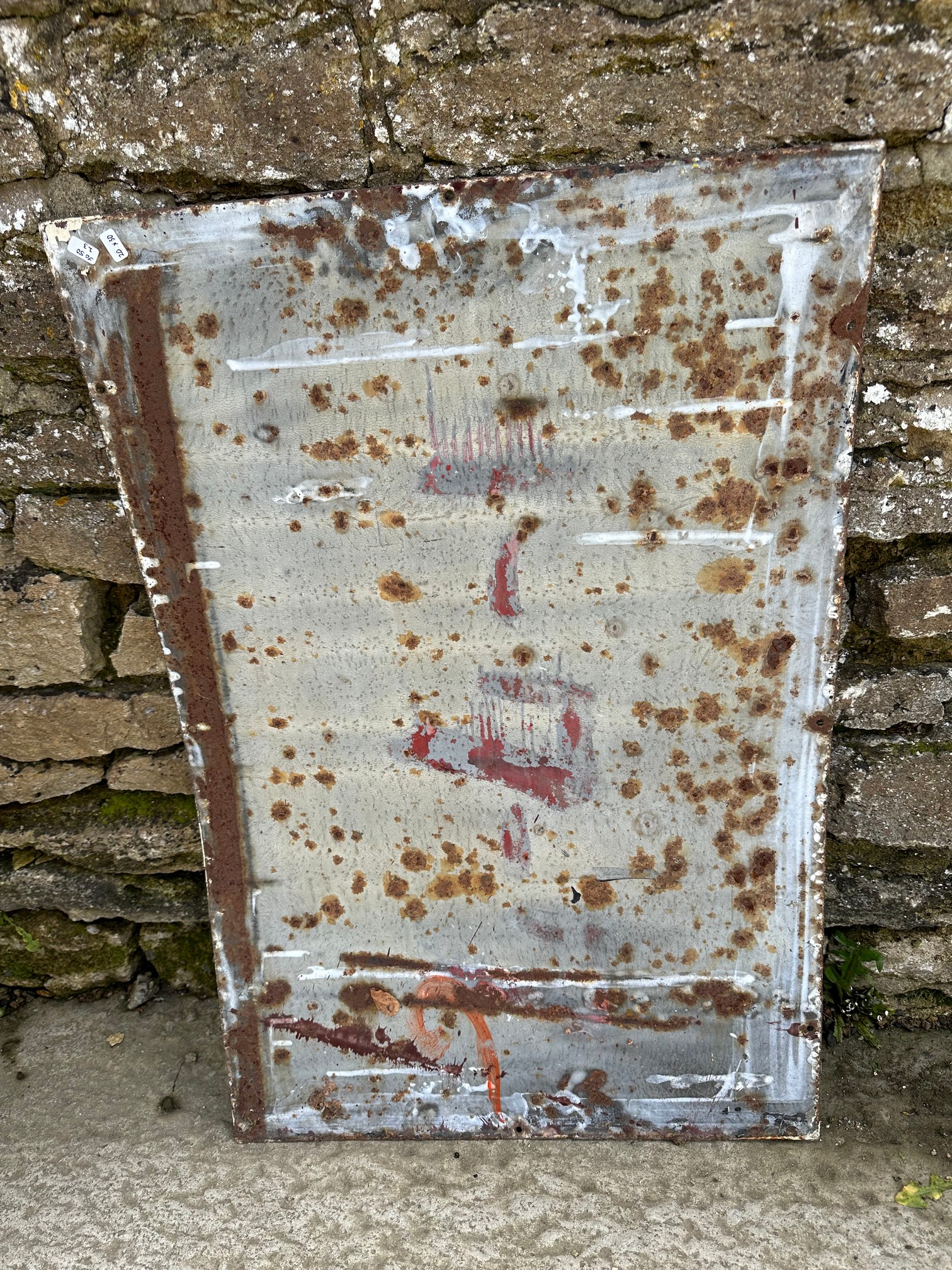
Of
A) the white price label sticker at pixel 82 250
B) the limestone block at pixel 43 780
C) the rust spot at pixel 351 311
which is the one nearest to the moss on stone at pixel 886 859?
the rust spot at pixel 351 311

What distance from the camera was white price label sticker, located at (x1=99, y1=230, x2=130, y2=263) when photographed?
111 cm

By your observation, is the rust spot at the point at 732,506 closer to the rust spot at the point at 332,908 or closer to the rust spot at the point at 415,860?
the rust spot at the point at 415,860

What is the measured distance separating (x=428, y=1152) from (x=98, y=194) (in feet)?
5.58

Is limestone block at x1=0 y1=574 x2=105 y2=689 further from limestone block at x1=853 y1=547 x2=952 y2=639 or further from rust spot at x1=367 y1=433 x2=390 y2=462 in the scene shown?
limestone block at x1=853 y1=547 x2=952 y2=639

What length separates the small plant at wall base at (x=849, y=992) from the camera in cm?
153

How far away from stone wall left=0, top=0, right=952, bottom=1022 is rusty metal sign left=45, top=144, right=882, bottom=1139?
0.40 ft

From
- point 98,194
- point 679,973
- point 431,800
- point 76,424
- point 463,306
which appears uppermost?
point 98,194

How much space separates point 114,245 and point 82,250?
0.05 meters

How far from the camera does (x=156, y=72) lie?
1111 mm

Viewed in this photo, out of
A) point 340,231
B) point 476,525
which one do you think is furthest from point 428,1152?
point 340,231

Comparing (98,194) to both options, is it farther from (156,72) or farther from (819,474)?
(819,474)

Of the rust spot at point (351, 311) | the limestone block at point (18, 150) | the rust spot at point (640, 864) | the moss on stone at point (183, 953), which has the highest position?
the limestone block at point (18, 150)

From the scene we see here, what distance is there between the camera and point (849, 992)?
5.14 feet

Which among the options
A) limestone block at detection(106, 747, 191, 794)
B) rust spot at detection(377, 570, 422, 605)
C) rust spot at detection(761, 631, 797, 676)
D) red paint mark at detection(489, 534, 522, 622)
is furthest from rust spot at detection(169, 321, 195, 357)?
rust spot at detection(761, 631, 797, 676)
